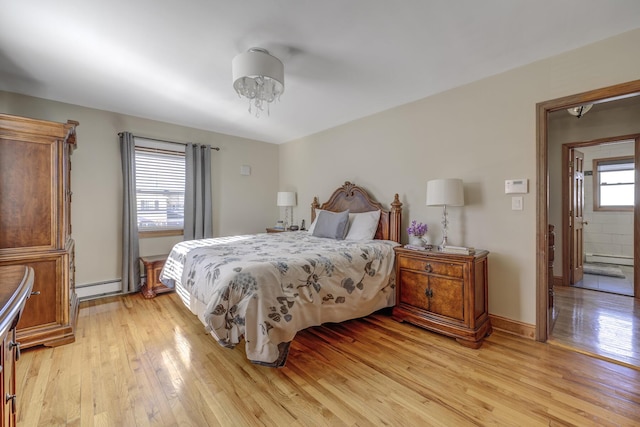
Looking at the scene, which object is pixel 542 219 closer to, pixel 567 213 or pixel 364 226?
pixel 364 226

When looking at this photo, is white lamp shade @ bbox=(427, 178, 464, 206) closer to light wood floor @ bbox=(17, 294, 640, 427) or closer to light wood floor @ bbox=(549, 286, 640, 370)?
light wood floor @ bbox=(17, 294, 640, 427)

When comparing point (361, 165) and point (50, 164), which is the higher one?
point (361, 165)

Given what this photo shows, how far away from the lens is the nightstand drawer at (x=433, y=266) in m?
2.40

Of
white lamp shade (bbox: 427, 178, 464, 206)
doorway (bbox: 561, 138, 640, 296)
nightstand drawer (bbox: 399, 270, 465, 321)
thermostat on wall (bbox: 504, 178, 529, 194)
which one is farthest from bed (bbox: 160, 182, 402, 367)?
doorway (bbox: 561, 138, 640, 296)

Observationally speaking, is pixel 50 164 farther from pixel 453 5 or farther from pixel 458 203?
pixel 458 203

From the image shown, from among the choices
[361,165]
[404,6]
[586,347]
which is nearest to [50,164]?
[404,6]

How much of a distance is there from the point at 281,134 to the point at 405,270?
3127mm

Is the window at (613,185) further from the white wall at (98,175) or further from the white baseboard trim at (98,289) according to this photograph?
the white baseboard trim at (98,289)

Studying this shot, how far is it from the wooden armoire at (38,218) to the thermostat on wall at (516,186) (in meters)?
3.93

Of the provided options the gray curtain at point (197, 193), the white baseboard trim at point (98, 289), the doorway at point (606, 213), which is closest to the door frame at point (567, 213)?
the doorway at point (606, 213)

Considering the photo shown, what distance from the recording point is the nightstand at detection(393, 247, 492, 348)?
2.33 m

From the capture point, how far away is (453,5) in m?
1.73

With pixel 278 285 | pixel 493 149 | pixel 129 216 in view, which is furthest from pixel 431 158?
pixel 129 216

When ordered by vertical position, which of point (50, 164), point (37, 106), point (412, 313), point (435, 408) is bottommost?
point (435, 408)
